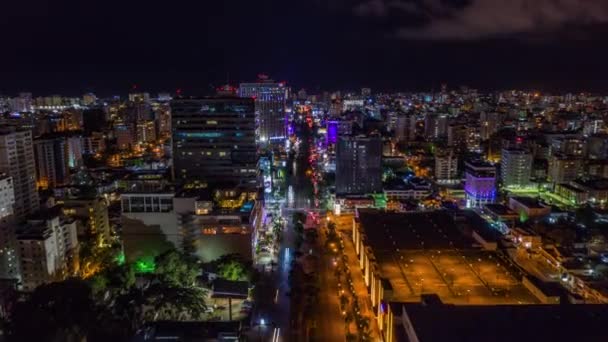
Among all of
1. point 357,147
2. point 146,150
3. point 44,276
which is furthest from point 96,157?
point 44,276

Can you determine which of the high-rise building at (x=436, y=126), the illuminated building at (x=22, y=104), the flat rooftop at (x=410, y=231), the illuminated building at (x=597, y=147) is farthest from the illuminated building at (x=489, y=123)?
the illuminated building at (x=22, y=104)

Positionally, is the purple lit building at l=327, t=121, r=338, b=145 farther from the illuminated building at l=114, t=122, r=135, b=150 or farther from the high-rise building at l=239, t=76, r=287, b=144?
the illuminated building at l=114, t=122, r=135, b=150

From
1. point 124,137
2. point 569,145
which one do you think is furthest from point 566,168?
point 124,137

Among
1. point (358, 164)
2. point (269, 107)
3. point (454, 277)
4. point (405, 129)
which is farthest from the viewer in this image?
point (405, 129)

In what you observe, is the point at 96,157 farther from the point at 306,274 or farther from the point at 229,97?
the point at 306,274

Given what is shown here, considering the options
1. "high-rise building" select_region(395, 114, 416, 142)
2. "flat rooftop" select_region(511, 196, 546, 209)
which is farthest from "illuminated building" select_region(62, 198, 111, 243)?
"high-rise building" select_region(395, 114, 416, 142)

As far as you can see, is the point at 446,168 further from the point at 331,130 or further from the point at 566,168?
the point at 331,130
